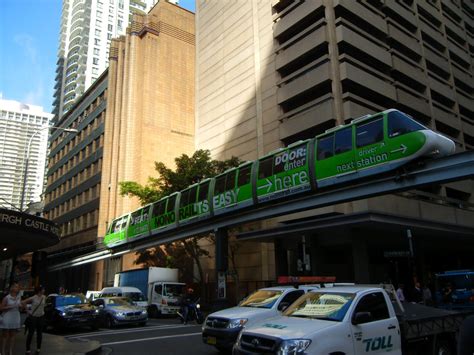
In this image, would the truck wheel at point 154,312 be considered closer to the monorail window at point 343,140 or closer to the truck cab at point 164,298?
the truck cab at point 164,298

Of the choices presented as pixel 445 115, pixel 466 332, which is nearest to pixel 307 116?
pixel 445 115

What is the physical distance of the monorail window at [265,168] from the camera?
66.5ft

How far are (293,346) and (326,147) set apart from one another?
40.4 feet

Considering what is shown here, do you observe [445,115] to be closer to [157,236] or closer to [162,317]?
[157,236]

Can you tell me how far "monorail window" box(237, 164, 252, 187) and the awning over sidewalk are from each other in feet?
34.6

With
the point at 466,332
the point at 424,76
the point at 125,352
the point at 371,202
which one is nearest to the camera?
the point at 466,332

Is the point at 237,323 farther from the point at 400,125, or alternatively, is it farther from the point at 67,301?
the point at 67,301

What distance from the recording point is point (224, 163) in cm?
3391

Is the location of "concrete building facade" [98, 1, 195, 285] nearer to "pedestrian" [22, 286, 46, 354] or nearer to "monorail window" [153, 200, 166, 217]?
"monorail window" [153, 200, 166, 217]

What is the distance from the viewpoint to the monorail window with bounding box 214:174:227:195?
23611 millimetres

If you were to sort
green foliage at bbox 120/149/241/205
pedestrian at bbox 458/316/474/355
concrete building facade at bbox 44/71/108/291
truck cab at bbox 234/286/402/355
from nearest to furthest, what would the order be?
1. pedestrian at bbox 458/316/474/355
2. truck cab at bbox 234/286/402/355
3. green foliage at bbox 120/149/241/205
4. concrete building facade at bbox 44/71/108/291

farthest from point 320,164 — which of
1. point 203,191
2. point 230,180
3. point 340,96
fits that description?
point 340,96

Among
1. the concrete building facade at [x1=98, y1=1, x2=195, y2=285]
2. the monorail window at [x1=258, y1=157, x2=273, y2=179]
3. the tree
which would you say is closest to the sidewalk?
the monorail window at [x1=258, y1=157, x2=273, y2=179]

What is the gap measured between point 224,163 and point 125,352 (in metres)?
23.1
